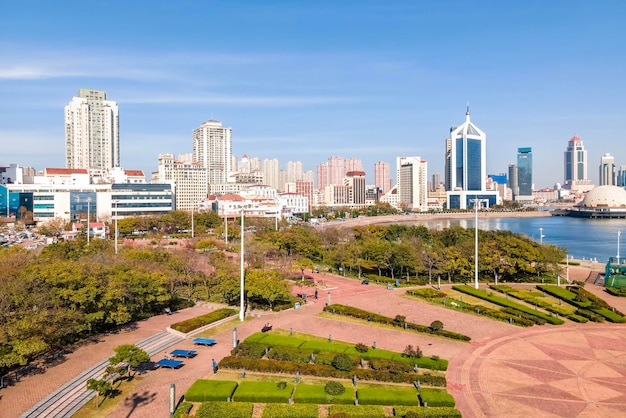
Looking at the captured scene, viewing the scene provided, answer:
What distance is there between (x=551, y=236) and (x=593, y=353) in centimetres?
8516

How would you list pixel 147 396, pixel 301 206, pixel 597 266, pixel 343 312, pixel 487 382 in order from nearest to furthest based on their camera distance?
pixel 147 396 < pixel 487 382 < pixel 343 312 < pixel 597 266 < pixel 301 206

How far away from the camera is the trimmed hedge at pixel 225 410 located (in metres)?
16.4

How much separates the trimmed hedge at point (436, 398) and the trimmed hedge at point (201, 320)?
1442cm

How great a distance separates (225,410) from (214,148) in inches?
7182

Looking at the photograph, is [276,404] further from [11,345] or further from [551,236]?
[551,236]

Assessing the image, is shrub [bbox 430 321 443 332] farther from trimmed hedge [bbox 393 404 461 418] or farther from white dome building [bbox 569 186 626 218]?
white dome building [bbox 569 186 626 218]

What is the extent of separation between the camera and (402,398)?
17969mm

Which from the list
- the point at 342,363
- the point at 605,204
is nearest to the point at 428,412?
the point at 342,363

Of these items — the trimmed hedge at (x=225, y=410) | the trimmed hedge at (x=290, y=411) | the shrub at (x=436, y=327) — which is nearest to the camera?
the trimmed hedge at (x=225, y=410)

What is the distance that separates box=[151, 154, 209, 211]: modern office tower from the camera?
14425cm

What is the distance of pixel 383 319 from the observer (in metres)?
29.1

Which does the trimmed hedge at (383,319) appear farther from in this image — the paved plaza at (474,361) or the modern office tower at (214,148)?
the modern office tower at (214,148)

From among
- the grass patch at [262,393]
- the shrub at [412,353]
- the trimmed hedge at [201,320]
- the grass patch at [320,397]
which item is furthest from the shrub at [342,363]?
the trimmed hedge at [201,320]

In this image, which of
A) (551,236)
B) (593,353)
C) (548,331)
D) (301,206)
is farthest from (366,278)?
(301,206)
